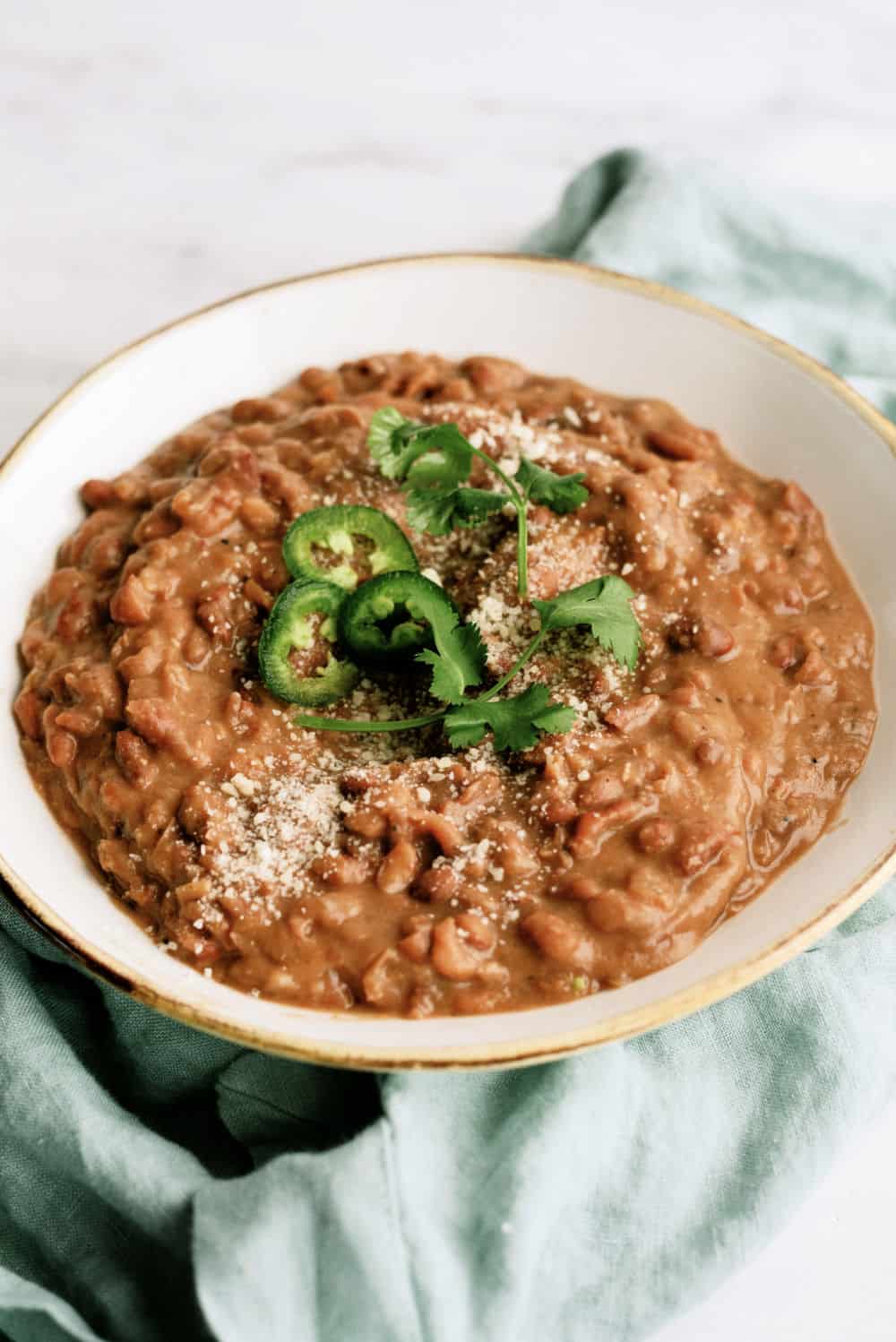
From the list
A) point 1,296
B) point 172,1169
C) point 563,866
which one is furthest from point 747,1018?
point 1,296

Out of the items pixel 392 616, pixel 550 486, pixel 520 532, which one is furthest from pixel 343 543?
pixel 550 486

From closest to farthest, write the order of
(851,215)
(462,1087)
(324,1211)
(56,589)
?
(324,1211)
(462,1087)
(56,589)
(851,215)

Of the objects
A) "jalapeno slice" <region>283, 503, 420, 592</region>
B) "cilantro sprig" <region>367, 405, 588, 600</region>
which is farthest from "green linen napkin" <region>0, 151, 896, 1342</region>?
"cilantro sprig" <region>367, 405, 588, 600</region>

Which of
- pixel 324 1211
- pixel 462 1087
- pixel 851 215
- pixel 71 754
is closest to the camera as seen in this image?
pixel 324 1211

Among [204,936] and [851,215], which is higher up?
[851,215]

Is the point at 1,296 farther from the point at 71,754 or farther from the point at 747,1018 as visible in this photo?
the point at 747,1018

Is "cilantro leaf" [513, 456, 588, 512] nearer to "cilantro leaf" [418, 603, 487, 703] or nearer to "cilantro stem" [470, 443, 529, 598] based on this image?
"cilantro stem" [470, 443, 529, 598]
